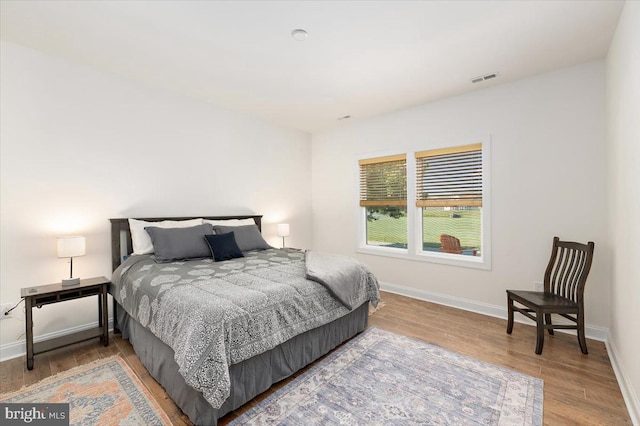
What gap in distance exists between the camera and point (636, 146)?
69.5 inches

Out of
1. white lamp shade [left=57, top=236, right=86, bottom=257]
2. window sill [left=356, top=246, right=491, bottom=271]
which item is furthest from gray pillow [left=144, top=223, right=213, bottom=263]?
window sill [left=356, top=246, right=491, bottom=271]

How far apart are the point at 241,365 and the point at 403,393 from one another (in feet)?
3.72

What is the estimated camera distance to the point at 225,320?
167cm

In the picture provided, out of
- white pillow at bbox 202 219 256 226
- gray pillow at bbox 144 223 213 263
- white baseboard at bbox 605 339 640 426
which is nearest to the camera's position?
white baseboard at bbox 605 339 640 426

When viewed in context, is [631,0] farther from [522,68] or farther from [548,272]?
[548,272]

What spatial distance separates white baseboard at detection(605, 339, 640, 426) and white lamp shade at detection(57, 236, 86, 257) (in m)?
4.21

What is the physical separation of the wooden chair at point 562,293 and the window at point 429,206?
655mm

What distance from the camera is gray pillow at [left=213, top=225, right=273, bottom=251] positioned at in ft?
11.6

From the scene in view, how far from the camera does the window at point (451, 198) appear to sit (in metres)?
3.62

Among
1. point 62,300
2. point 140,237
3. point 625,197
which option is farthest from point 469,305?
point 62,300

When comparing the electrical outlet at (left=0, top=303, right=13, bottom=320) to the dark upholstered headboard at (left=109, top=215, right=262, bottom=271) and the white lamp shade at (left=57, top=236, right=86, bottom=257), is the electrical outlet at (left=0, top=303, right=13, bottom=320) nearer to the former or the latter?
the white lamp shade at (left=57, top=236, right=86, bottom=257)

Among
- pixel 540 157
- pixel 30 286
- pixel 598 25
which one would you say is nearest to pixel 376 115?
pixel 540 157

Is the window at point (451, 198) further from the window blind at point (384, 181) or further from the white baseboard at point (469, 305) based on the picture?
the white baseboard at point (469, 305)

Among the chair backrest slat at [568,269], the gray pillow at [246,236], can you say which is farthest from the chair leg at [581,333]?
the gray pillow at [246,236]
